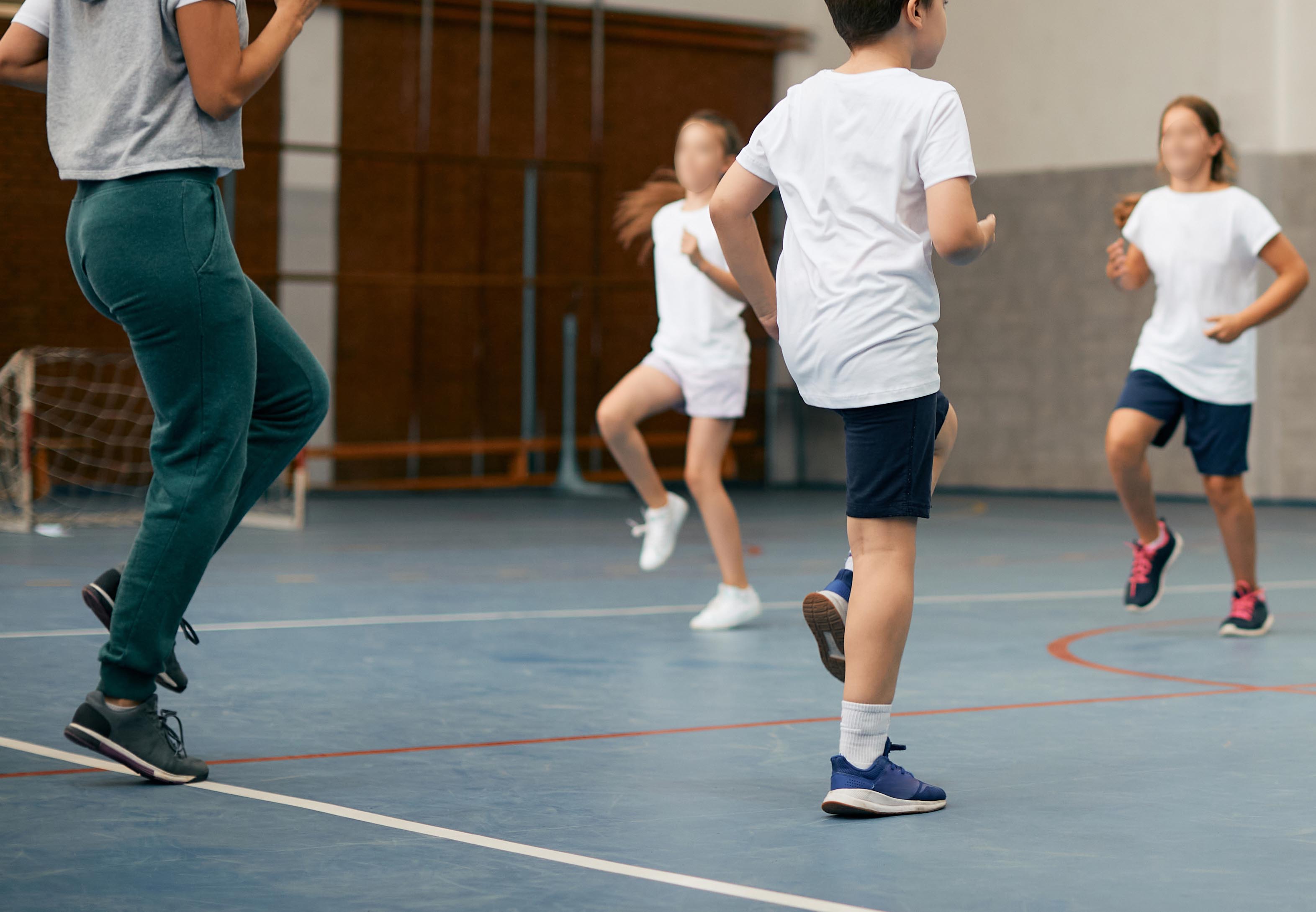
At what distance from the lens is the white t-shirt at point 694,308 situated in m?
5.91

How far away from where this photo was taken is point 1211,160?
19.1 ft

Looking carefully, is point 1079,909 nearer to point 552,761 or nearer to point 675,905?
point 675,905

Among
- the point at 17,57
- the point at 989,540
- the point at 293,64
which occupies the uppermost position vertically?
the point at 293,64

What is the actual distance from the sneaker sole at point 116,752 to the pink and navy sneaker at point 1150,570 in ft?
12.0

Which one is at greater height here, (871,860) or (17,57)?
(17,57)

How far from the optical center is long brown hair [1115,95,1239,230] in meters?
5.66

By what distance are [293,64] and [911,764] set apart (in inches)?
466

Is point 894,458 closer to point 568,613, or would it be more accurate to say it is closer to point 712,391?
point 712,391

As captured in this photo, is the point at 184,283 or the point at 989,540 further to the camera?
the point at 989,540

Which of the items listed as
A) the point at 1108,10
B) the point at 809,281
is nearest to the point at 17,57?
the point at 809,281

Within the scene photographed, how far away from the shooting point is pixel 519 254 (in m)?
15.2

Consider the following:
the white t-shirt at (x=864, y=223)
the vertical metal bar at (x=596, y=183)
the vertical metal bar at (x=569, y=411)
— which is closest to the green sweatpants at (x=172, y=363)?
the white t-shirt at (x=864, y=223)

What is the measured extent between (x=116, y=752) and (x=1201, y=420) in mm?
3814

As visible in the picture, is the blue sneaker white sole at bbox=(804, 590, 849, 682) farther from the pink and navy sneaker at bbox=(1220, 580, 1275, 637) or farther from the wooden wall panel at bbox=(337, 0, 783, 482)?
the wooden wall panel at bbox=(337, 0, 783, 482)
